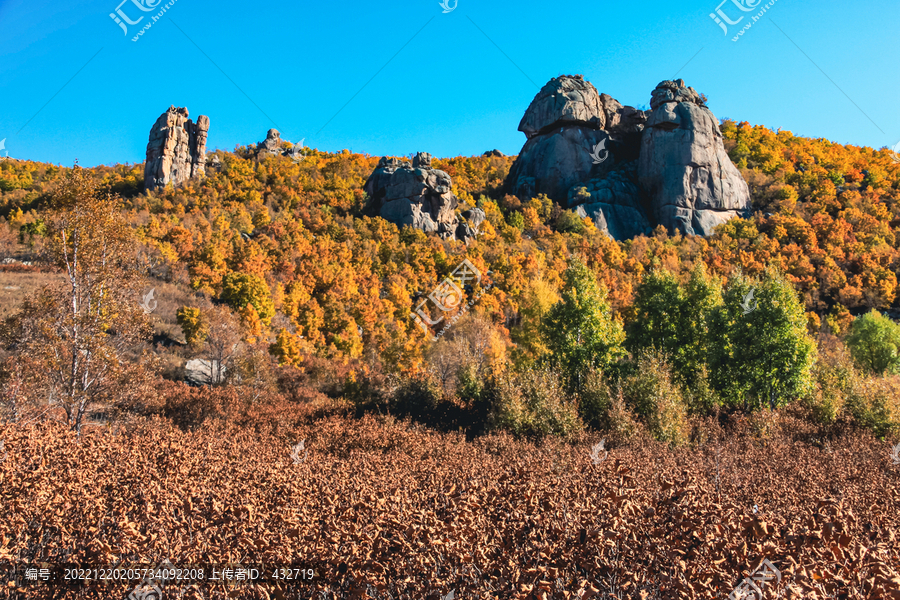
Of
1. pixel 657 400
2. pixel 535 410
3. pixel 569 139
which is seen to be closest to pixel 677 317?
pixel 657 400

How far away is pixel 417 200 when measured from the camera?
6066 cm

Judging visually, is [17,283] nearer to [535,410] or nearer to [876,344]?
[535,410]

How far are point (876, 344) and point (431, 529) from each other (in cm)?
4965

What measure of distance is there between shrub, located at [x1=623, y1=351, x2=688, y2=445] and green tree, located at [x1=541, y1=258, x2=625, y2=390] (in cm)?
181

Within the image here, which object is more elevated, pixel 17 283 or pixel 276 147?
pixel 276 147

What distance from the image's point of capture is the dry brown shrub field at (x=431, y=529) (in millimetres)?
3205

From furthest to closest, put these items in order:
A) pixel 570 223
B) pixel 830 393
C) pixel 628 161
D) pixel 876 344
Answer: pixel 628 161 → pixel 570 223 → pixel 876 344 → pixel 830 393

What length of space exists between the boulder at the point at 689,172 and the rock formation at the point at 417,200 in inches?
1000

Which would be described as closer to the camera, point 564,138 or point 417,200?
point 417,200

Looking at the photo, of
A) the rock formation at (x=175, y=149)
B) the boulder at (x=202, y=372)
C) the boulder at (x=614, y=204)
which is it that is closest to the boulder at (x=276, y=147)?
the rock formation at (x=175, y=149)

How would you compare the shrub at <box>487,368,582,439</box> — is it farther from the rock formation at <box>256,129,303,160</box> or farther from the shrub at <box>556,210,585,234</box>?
the rock formation at <box>256,129,303,160</box>

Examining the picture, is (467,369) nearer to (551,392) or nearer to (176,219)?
(551,392)

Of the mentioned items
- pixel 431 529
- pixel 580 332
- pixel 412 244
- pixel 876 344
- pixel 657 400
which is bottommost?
pixel 431 529

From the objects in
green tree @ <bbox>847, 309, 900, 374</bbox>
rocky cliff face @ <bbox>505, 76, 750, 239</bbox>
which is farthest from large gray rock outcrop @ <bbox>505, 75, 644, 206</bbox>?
green tree @ <bbox>847, 309, 900, 374</bbox>
